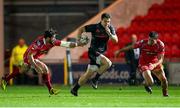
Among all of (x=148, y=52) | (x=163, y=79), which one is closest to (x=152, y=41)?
(x=148, y=52)

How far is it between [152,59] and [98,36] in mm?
1698

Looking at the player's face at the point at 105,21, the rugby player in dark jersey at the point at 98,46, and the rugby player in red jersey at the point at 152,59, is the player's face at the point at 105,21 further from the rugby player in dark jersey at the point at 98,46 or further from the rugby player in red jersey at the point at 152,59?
the rugby player in red jersey at the point at 152,59

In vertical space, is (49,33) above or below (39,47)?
above

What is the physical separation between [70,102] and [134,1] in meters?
17.3

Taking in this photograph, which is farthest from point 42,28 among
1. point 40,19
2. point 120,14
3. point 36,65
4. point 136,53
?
point 36,65

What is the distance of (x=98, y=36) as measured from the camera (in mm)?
21297

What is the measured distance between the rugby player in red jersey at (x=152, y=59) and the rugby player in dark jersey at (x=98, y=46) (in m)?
1.09

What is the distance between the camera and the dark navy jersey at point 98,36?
20.9 meters

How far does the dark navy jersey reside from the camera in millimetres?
20906

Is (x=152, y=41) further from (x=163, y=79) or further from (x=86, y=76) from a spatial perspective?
(x=86, y=76)

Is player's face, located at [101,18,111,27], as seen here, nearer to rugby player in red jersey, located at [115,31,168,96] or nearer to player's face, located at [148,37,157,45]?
rugby player in red jersey, located at [115,31,168,96]

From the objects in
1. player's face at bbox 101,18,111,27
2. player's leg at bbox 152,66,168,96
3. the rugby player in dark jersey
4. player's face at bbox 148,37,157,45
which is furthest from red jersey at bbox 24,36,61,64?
player's leg at bbox 152,66,168,96

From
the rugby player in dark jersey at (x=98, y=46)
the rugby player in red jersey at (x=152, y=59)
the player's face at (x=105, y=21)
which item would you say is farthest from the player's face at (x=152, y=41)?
the player's face at (x=105, y=21)

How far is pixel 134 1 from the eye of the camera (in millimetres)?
35281
